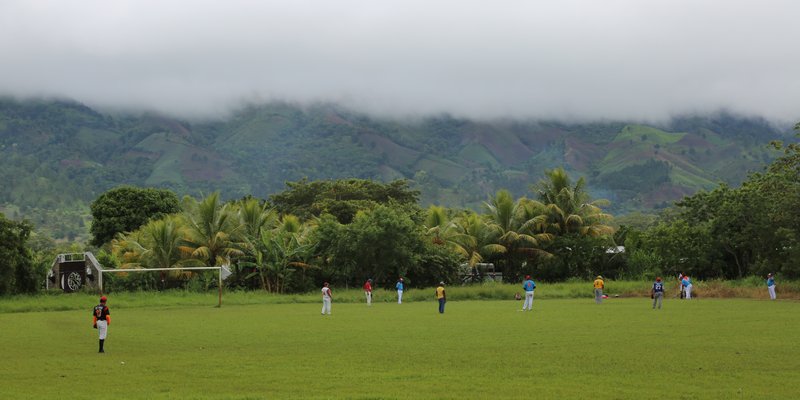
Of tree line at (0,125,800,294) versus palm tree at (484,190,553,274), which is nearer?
tree line at (0,125,800,294)

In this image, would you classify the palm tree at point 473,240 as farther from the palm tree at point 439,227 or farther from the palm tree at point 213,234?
the palm tree at point 213,234

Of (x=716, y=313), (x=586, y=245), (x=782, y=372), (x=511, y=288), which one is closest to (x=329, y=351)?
(x=782, y=372)

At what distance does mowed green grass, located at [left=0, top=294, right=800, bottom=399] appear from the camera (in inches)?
569

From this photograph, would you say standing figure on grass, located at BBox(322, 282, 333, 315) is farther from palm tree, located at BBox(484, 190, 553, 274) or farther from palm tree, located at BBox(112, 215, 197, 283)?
palm tree, located at BBox(484, 190, 553, 274)

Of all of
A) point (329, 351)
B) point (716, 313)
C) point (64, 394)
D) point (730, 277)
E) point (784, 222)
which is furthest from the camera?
point (730, 277)

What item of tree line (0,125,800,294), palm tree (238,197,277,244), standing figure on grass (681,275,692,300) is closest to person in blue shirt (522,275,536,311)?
standing figure on grass (681,275,692,300)

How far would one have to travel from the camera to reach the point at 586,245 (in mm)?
58812

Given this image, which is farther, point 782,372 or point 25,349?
point 25,349

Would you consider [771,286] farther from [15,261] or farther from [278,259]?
[15,261]

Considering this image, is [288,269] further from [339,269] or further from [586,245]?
[586,245]

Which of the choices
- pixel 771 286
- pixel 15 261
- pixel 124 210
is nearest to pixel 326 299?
pixel 15 261

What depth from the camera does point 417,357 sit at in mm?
18781

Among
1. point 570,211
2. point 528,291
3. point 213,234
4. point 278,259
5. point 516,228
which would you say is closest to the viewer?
point 528,291

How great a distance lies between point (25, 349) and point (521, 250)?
43.6 m
